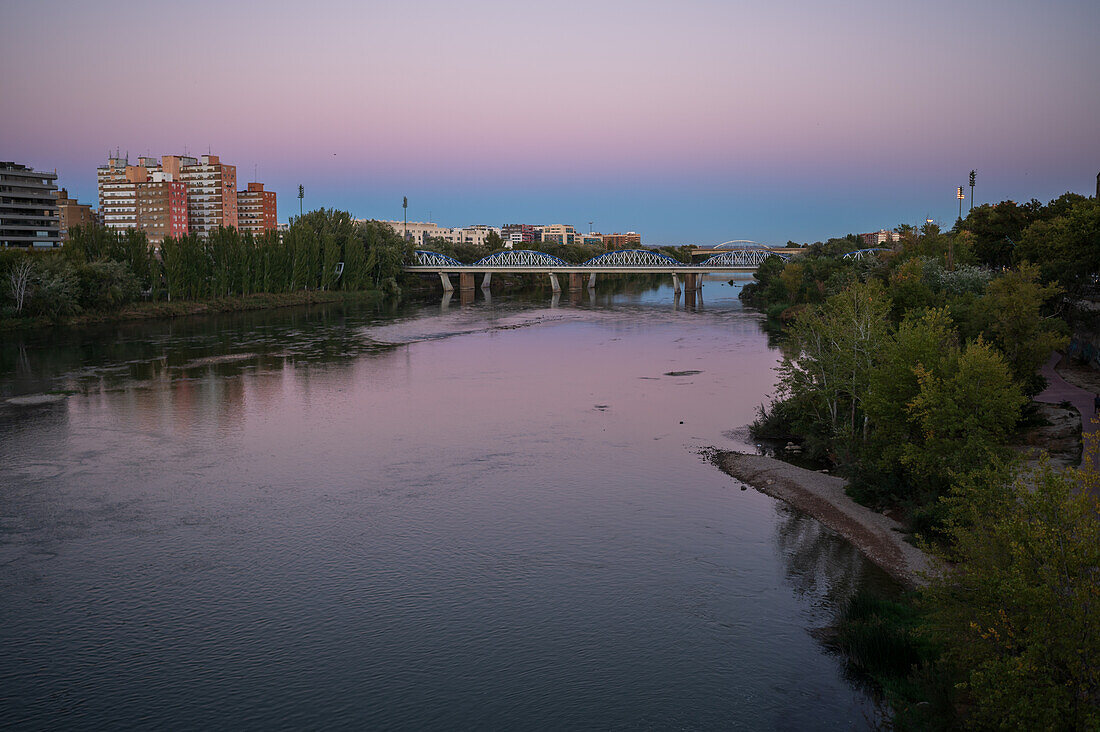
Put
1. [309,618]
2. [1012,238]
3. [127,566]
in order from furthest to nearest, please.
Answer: [1012,238] < [127,566] < [309,618]

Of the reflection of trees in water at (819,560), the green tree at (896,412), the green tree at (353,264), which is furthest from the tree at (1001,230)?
the green tree at (353,264)

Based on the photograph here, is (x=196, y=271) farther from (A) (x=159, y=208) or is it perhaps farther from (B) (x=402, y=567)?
(A) (x=159, y=208)

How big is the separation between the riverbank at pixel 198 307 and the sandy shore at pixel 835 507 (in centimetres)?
3823

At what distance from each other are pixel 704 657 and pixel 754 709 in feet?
3.90

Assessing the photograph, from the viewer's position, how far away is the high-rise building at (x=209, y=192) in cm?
11588

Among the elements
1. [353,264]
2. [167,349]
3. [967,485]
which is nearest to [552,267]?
[353,264]

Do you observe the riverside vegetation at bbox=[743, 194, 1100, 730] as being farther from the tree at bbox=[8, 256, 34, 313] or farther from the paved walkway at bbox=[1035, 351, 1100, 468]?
the tree at bbox=[8, 256, 34, 313]

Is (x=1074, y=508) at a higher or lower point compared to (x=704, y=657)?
higher

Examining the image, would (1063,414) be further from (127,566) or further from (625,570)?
(127,566)

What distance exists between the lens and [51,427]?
72.5ft

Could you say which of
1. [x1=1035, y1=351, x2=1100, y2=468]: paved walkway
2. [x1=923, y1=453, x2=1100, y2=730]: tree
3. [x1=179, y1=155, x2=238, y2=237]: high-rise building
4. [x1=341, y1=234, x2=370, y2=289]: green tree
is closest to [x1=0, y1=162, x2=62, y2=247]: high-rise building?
[x1=341, y1=234, x2=370, y2=289]: green tree

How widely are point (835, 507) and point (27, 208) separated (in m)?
75.2

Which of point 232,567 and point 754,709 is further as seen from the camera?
point 232,567

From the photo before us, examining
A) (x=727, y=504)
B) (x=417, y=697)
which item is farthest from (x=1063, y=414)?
(x=417, y=697)
